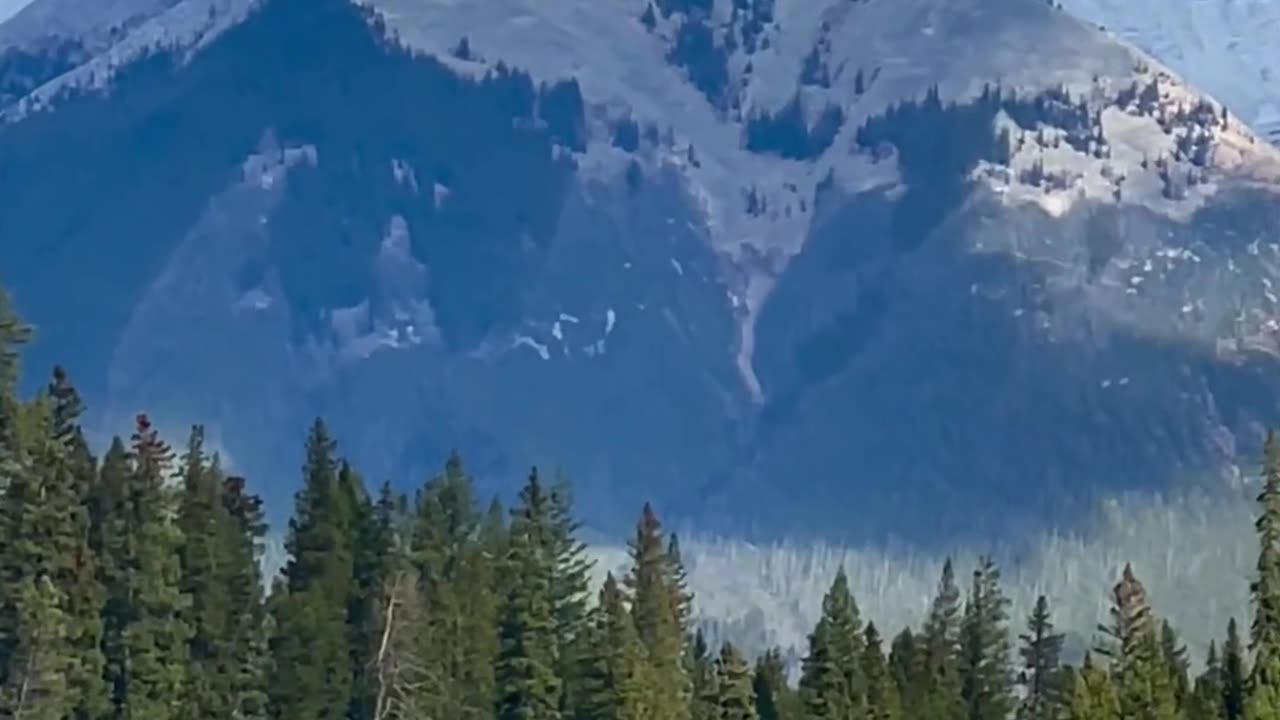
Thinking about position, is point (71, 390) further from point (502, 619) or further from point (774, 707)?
point (774, 707)

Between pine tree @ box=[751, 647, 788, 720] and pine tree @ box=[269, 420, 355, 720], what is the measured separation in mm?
20580

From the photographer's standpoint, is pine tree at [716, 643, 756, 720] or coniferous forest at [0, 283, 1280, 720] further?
pine tree at [716, 643, 756, 720]

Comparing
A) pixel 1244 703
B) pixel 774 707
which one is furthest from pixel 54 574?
pixel 774 707

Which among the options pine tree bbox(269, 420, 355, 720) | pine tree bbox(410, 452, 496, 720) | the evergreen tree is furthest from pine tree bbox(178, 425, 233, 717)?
the evergreen tree

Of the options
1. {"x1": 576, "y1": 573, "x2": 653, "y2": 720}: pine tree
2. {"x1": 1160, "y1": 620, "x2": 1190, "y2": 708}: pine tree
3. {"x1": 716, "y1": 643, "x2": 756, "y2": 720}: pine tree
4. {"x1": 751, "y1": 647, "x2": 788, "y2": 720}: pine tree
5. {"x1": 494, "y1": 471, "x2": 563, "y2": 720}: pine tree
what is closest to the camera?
{"x1": 716, "y1": 643, "x2": 756, "y2": 720}: pine tree

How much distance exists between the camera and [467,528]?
461 feet

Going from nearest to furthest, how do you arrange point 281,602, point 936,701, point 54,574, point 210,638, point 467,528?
point 54,574, point 210,638, point 281,602, point 936,701, point 467,528

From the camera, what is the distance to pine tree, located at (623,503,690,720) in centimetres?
11306

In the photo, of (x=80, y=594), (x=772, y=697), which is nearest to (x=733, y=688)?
(x=80, y=594)

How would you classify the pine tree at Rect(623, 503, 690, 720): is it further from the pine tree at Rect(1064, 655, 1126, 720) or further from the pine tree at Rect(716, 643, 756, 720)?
the pine tree at Rect(1064, 655, 1126, 720)

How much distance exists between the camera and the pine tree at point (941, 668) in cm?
12950

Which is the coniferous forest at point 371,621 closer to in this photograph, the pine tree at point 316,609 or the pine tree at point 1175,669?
the pine tree at point 316,609

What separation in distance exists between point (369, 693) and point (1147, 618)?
28.4 m

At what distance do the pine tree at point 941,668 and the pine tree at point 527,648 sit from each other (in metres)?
16.5
